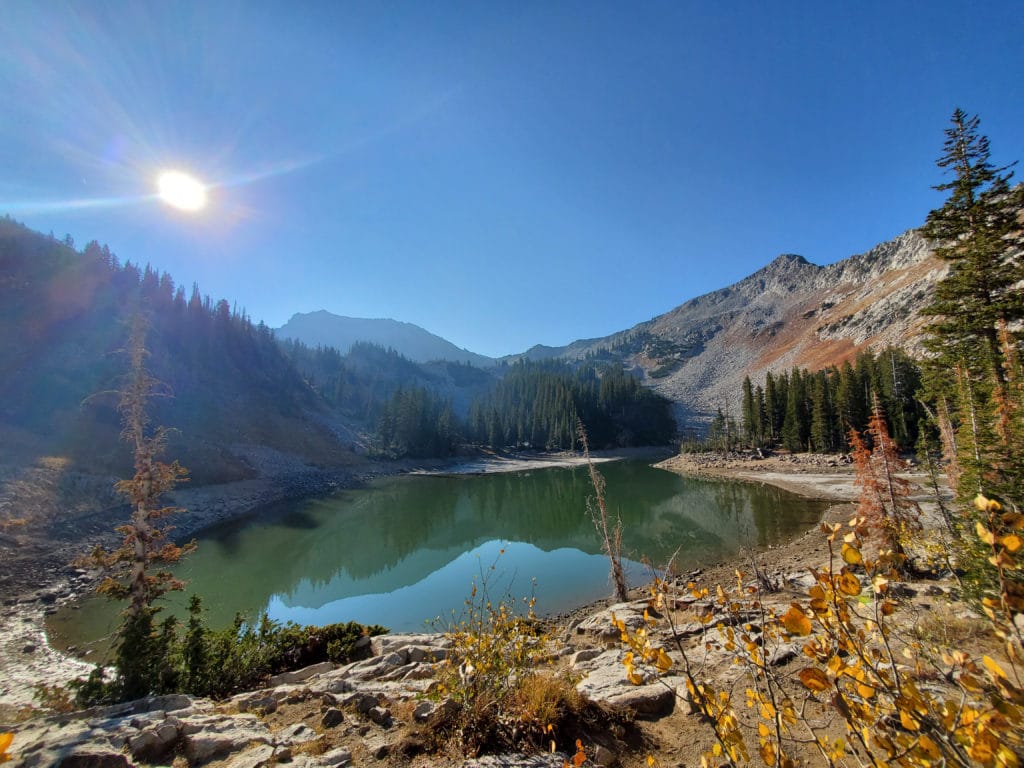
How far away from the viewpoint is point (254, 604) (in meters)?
18.3

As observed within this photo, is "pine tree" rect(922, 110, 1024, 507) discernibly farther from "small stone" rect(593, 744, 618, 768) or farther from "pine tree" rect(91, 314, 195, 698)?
"pine tree" rect(91, 314, 195, 698)

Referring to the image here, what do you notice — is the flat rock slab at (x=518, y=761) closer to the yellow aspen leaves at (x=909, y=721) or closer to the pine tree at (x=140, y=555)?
the yellow aspen leaves at (x=909, y=721)

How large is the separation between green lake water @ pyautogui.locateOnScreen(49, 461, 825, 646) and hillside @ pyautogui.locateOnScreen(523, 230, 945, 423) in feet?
181

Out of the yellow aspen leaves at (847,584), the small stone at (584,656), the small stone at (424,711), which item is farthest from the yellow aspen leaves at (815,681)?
the small stone at (584,656)

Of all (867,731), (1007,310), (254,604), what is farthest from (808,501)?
(867,731)

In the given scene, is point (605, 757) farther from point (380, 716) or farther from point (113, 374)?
point (113, 374)

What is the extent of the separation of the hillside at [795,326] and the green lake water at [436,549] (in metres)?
55.2

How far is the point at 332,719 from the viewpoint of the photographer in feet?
18.3

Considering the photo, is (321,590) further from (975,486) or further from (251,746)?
(975,486)

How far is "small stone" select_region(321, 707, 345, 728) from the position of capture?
552cm

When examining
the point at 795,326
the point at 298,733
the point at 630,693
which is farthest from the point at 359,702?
the point at 795,326

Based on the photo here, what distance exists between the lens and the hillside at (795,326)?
87188 millimetres

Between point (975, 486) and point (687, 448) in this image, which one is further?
point (687, 448)

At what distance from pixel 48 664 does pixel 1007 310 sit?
29.7 m
